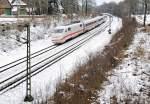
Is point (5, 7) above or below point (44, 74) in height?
above

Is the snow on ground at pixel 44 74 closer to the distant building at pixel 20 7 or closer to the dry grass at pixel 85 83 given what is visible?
the dry grass at pixel 85 83

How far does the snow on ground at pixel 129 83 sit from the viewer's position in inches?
603

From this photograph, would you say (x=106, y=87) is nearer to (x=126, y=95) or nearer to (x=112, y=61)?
(x=126, y=95)

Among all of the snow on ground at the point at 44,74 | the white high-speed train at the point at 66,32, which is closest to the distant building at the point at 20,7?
the white high-speed train at the point at 66,32

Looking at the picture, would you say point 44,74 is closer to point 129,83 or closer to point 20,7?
point 129,83

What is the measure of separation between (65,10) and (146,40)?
47.4 m

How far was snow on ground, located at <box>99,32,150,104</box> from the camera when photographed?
15.3 m

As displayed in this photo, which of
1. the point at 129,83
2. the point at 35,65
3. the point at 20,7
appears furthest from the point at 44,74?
the point at 20,7

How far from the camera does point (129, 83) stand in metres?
17.7

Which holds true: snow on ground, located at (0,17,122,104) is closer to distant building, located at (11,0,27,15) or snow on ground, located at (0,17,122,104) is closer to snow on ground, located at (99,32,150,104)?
snow on ground, located at (99,32,150,104)

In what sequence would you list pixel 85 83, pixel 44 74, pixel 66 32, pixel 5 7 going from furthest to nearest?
pixel 5 7, pixel 66 32, pixel 44 74, pixel 85 83

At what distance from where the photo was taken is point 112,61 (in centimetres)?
2306

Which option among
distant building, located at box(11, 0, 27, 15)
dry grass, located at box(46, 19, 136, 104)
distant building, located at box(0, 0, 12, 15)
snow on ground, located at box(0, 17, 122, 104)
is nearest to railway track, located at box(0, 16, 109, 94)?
snow on ground, located at box(0, 17, 122, 104)

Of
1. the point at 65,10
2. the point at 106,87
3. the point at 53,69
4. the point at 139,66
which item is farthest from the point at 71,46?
the point at 65,10
